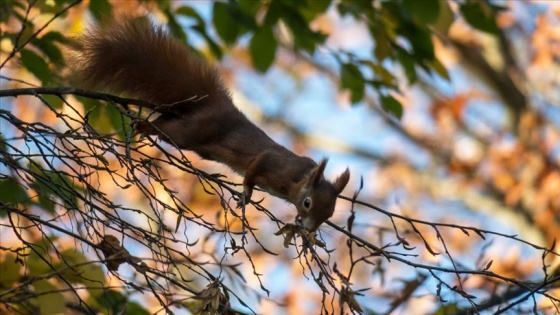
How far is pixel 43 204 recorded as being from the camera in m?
3.18

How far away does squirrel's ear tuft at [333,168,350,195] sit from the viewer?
3.07 metres

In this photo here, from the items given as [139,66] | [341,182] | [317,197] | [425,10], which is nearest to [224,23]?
[139,66]

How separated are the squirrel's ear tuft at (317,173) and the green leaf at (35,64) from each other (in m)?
1.00

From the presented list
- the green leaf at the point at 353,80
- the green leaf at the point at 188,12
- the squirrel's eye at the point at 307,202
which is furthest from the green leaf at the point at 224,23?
the squirrel's eye at the point at 307,202

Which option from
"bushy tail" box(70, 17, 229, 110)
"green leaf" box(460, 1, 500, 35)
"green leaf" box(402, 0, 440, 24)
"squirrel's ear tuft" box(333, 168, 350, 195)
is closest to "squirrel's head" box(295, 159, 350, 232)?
"squirrel's ear tuft" box(333, 168, 350, 195)

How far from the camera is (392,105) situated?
Result: 13.0 ft

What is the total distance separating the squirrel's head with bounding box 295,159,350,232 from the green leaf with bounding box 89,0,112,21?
0.91m

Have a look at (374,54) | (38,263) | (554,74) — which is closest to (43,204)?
(38,263)

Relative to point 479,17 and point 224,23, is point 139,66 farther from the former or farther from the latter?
point 479,17

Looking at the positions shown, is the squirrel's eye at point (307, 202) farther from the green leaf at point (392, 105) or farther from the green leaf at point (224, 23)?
the green leaf at point (224, 23)

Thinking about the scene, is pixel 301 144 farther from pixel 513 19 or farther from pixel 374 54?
pixel 374 54

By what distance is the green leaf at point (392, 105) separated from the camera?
3.94 meters

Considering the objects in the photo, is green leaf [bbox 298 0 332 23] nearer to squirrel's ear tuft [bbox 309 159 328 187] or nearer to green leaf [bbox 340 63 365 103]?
green leaf [bbox 340 63 365 103]

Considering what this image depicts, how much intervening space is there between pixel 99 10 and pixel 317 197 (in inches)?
41.4
